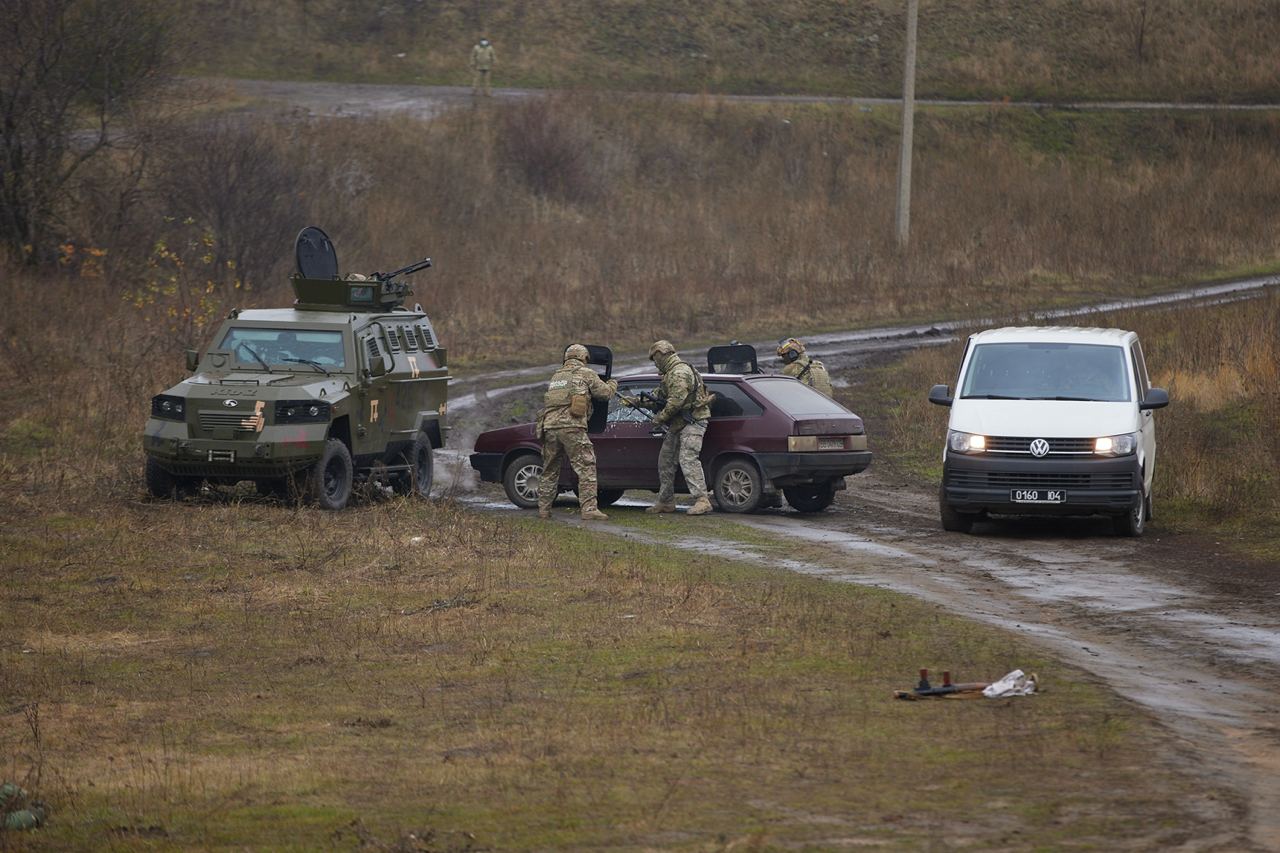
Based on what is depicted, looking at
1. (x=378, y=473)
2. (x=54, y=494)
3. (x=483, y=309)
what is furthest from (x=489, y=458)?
(x=483, y=309)

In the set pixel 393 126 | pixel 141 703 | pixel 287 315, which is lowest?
pixel 141 703

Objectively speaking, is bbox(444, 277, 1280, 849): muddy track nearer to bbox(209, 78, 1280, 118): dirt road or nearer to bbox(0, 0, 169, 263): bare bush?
bbox(0, 0, 169, 263): bare bush

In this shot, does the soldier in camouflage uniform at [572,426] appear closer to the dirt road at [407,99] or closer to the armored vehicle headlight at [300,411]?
the armored vehicle headlight at [300,411]

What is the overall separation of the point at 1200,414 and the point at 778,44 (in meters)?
41.8

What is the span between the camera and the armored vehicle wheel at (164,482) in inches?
701

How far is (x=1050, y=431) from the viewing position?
16.1 meters

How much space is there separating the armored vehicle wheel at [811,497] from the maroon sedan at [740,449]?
1 cm

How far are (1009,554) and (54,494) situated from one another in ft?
31.4

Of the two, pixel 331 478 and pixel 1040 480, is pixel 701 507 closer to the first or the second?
pixel 1040 480

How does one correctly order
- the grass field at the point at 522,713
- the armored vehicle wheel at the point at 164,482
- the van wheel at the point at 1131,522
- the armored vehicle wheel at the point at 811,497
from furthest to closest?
the armored vehicle wheel at the point at 811,497 → the armored vehicle wheel at the point at 164,482 → the van wheel at the point at 1131,522 → the grass field at the point at 522,713

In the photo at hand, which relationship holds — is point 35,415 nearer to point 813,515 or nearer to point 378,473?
point 378,473

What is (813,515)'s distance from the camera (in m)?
18.7

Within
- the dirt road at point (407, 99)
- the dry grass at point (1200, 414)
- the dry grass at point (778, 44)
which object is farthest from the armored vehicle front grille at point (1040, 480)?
the dry grass at point (778, 44)

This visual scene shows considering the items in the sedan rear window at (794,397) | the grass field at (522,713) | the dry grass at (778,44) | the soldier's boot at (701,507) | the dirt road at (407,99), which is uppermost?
the dry grass at (778,44)
